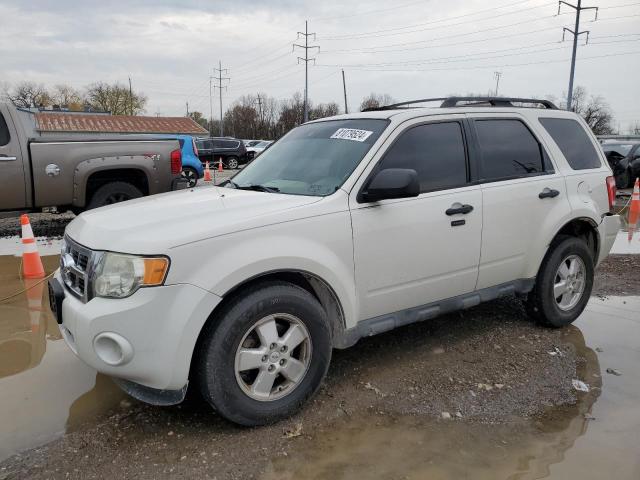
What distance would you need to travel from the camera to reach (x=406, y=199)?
11.3 feet

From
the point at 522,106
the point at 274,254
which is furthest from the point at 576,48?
the point at 274,254

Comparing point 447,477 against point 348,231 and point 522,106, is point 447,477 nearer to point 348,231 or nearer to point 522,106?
point 348,231

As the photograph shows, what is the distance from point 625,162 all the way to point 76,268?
16.6 metres

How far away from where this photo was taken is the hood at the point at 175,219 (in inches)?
106

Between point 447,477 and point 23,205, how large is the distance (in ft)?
23.2

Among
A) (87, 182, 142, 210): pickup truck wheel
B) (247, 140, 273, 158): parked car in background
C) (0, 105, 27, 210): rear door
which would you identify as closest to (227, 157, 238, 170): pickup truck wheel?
(247, 140, 273, 158): parked car in background

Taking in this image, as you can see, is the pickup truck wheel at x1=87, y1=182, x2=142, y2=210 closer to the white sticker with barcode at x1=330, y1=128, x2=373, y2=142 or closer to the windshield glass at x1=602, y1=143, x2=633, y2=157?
the white sticker with barcode at x1=330, y1=128, x2=373, y2=142

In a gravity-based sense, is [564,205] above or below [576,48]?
below

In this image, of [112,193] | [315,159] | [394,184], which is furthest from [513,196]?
[112,193]

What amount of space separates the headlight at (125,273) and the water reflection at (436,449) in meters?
1.13

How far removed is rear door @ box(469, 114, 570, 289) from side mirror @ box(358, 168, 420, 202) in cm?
90

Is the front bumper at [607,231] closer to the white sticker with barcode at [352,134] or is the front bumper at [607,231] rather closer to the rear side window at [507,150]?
the rear side window at [507,150]

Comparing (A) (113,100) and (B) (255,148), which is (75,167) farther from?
(A) (113,100)

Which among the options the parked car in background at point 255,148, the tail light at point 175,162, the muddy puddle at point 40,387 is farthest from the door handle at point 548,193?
the parked car in background at point 255,148
